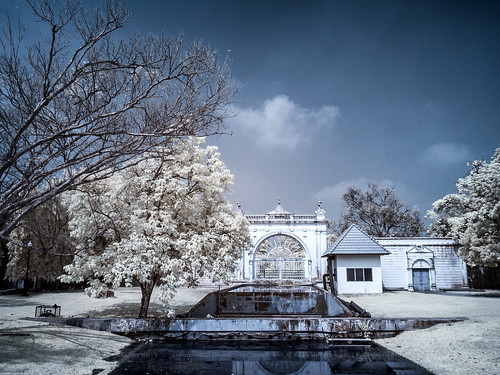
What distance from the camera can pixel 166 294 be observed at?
10648 mm

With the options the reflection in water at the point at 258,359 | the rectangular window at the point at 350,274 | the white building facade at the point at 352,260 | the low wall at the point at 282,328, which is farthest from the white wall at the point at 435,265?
the reflection in water at the point at 258,359

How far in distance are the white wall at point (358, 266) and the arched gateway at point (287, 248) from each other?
8.33m

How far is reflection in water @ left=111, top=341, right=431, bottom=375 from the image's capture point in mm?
6832

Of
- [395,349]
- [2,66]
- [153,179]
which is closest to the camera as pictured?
[2,66]

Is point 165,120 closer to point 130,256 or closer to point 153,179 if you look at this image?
point 153,179

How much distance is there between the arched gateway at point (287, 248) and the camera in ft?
108

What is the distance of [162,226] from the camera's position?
11.4 m

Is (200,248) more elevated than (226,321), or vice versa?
(200,248)

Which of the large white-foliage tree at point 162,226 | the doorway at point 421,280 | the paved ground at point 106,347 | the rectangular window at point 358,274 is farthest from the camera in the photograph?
the doorway at point 421,280

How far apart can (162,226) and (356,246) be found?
17.2 m

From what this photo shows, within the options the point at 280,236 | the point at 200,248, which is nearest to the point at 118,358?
the point at 200,248

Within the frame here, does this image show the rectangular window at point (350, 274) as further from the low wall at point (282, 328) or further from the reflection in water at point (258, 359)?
the reflection in water at point (258, 359)

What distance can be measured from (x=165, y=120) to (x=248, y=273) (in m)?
25.5

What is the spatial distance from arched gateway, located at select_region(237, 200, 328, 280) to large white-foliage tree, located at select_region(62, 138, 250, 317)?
20.4 m
